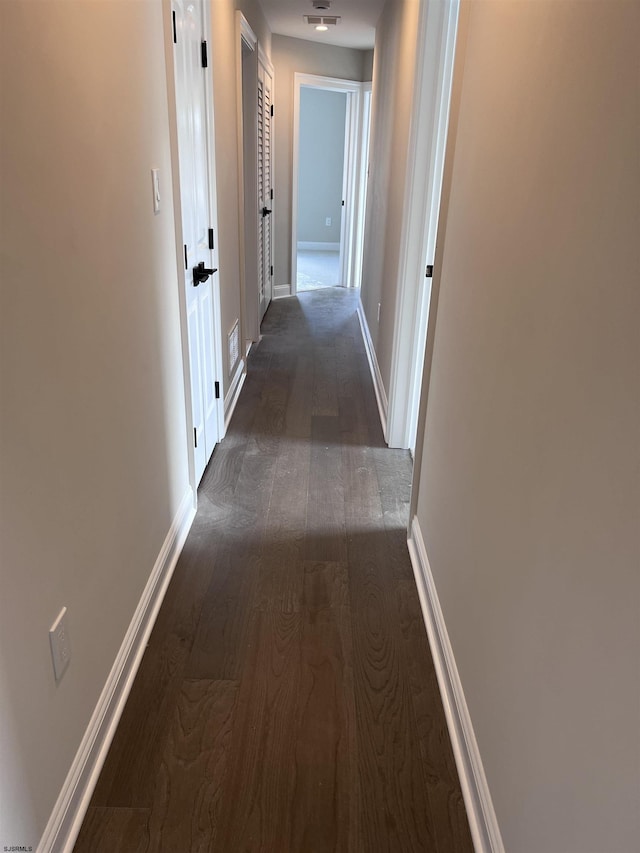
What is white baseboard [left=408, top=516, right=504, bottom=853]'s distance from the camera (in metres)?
1.32

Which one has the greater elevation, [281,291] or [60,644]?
[60,644]

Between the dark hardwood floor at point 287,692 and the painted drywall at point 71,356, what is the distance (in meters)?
0.21

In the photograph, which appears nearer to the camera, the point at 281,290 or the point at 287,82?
the point at 287,82

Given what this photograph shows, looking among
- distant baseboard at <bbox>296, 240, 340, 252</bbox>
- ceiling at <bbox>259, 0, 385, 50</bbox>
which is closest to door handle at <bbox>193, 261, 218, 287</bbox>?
ceiling at <bbox>259, 0, 385, 50</bbox>

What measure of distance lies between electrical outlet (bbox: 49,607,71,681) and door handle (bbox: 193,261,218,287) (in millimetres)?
1582

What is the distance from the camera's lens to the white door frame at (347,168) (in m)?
5.81

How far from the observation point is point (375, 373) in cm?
414

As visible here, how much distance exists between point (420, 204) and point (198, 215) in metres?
1.00

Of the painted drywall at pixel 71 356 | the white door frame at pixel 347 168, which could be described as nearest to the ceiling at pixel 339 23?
the white door frame at pixel 347 168

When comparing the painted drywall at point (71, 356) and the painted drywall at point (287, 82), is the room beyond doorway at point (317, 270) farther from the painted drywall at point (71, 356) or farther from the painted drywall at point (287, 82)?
the painted drywall at point (71, 356)

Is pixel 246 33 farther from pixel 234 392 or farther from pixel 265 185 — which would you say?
pixel 234 392

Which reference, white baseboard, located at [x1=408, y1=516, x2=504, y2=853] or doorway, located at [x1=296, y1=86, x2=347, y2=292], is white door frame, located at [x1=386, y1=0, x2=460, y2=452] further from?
doorway, located at [x1=296, y1=86, x2=347, y2=292]

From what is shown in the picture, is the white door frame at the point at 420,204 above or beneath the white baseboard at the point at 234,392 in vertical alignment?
above

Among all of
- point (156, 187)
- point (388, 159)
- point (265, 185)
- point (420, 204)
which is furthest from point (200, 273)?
point (265, 185)
